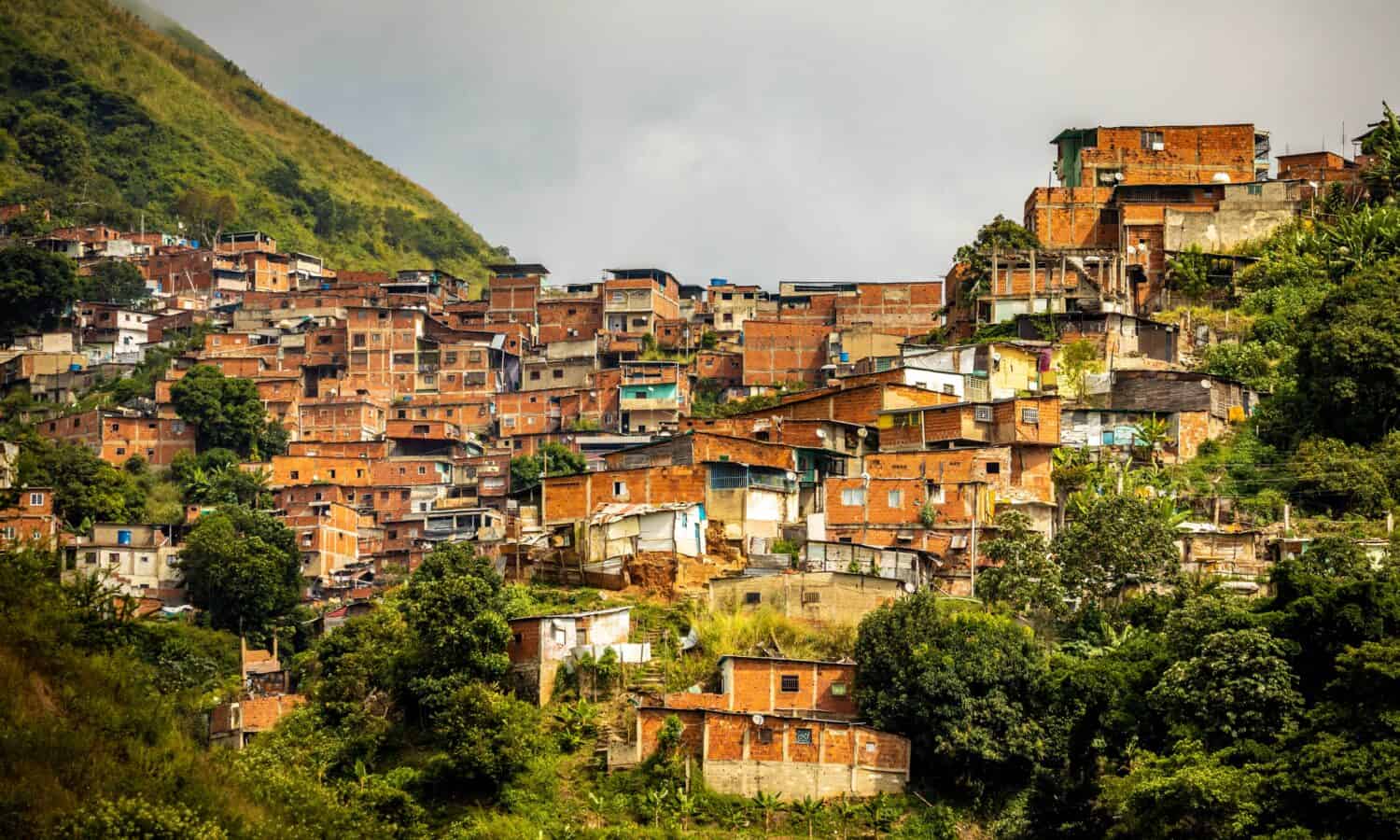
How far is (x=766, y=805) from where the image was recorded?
26.3m

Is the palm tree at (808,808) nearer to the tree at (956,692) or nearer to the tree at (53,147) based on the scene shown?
the tree at (956,692)

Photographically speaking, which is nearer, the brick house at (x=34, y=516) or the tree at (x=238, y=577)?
the tree at (x=238, y=577)

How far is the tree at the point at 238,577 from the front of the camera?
148 ft

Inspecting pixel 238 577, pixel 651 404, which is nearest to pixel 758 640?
pixel 238 577

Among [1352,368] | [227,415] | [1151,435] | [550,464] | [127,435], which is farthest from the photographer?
[227,415]

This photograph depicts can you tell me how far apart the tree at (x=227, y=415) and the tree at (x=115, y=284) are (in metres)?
17.4

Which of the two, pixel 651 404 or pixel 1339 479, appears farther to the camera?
pixel 651 404

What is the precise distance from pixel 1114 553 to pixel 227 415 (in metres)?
36.2

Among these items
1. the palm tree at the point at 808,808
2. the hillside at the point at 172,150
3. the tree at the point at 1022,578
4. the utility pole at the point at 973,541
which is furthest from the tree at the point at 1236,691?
the hillside at the point at 172,150

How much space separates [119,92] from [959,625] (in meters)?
83.7

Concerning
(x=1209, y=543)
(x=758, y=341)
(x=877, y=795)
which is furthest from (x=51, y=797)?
(x=758, y=341)

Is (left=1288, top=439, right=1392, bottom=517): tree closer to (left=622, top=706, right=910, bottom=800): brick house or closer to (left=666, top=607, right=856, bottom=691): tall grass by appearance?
(left=666, top=607, right=856, bottom=691): tall grass

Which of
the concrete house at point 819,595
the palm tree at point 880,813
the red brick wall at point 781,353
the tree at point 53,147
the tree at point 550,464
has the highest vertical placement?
the tree at point 53,147

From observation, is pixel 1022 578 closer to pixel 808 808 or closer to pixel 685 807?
pixel 808 808
